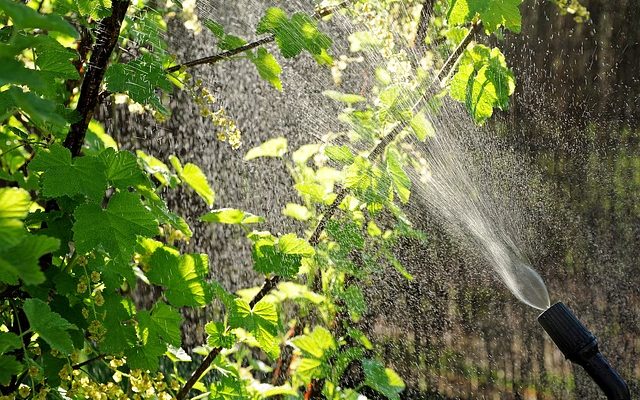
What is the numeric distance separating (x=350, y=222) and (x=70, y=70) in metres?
0.52

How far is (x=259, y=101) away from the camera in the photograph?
7.72 feet

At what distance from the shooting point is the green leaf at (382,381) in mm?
1265

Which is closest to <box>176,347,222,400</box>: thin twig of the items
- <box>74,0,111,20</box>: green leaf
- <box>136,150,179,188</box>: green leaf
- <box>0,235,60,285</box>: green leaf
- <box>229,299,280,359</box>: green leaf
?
<box>229,299,280,359</box>: green leaf

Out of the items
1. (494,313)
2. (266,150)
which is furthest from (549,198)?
(266,150)

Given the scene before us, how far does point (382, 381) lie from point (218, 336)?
1.20 feet

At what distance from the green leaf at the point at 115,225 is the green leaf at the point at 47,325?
0.09m

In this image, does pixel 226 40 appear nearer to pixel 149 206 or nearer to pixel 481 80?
pixel 149 206

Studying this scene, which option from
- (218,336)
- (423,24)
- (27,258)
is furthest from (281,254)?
(423,24)

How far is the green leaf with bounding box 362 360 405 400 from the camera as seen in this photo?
1.26m

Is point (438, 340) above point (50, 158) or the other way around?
the other way around

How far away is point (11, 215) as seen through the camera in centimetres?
46

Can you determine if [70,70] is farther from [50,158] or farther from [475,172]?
[475,172]

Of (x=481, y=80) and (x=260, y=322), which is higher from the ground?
(x=481, y=80)

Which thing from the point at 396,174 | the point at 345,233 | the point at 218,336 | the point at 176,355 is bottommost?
the point at 176,355
